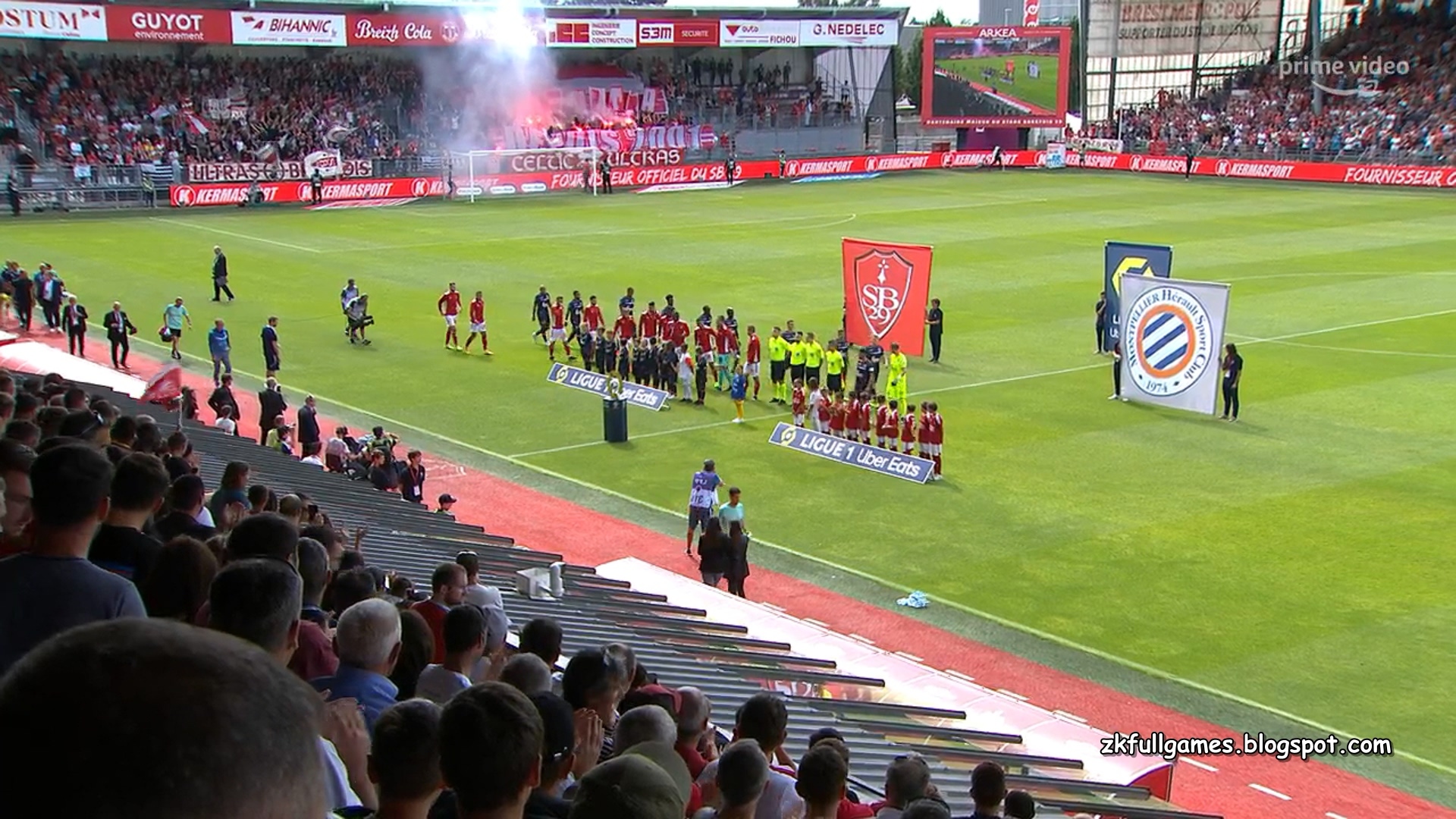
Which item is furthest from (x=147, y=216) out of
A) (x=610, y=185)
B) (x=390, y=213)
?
(x=610, y=185)

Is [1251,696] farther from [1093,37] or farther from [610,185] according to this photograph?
[1093,37]

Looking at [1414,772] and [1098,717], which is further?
[1098,717]

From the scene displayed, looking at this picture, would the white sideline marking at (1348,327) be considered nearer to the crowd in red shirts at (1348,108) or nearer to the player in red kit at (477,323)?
the player in red kit at (477,323)

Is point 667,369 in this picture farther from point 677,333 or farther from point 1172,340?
point 1172,340

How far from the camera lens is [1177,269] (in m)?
42.3

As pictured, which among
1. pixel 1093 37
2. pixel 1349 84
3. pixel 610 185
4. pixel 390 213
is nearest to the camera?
pixel 390 213

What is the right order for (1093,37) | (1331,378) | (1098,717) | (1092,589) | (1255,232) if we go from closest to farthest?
(1098,717) < (1092,589) < (1331,378) < (1255,232) < (1093,37)

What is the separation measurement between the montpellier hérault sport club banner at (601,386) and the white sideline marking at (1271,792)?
1472cm

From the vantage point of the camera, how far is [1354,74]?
76.2m

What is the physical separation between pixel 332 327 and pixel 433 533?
21.1 metres

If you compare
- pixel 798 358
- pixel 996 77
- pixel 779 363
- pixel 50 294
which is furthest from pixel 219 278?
pixel 996 77

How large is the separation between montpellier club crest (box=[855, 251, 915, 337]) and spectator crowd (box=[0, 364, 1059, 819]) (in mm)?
20632

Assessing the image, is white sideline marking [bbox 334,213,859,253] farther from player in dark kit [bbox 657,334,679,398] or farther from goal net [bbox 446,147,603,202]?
player in dark kit [bbox 657,334,679,398]

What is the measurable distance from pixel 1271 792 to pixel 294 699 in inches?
498
